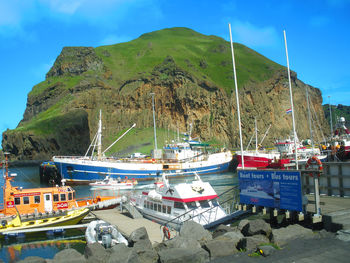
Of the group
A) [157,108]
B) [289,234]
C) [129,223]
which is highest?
[157,108]

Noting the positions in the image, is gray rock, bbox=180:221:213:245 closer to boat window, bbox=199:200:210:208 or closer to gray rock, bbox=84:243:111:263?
gray rock, bbox=84:243:111:263

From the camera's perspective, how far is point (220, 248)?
13.2 meters

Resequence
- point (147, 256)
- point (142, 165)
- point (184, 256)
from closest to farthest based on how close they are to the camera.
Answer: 1. point (184, 256)
2. point (147, 256)
3. point (142, 165)

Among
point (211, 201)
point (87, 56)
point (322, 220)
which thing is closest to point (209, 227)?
point (211, 201)

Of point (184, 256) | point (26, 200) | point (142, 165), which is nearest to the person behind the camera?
point (184, 256)

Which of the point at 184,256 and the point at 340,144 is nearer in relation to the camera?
the point at 184,256

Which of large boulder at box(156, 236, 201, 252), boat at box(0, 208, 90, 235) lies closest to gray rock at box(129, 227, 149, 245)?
large boulder at box(156, 236, 201, 252)

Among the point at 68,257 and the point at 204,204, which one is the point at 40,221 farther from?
the point at 204,204

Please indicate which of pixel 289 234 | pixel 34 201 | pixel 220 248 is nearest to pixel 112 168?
pixel 34 201

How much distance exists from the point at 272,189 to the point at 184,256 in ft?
22.0

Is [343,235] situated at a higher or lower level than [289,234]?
higher

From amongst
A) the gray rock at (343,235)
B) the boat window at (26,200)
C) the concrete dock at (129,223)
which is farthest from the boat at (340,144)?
the boat window at (26,200)

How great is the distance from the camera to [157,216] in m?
23.4

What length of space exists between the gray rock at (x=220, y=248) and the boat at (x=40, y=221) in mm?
15102
